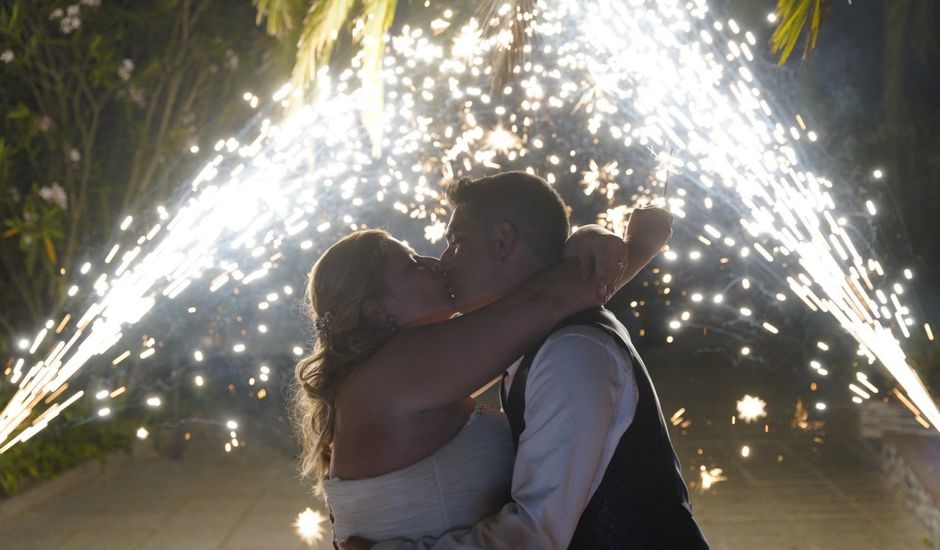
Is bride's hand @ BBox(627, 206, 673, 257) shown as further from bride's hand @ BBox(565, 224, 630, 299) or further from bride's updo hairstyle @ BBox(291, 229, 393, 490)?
bride's updo hairstyle @ BBox(291, 229, 393, 490)

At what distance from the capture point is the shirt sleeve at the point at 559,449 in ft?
7.30

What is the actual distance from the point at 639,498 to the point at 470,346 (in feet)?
1.83

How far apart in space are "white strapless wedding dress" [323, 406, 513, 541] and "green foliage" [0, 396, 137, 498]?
5.50m

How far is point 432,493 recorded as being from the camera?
2623 mm

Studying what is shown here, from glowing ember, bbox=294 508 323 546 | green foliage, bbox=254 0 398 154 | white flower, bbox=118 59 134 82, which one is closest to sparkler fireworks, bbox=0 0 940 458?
white flower, bbox=118 59 134 82

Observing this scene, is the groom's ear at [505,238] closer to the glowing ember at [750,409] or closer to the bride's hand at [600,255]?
the bride's hand at [600,255]

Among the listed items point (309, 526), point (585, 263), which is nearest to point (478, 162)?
point (309, 526)

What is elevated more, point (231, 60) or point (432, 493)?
point (231, 60)

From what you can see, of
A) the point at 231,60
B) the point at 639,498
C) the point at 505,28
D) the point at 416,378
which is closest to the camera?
the point at 639,498

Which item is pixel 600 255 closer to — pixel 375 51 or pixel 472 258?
pixel 472 258

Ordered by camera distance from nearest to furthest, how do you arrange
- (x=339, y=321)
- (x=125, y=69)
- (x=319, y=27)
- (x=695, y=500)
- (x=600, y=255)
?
(x=600, y=255) → (x=339, y=321) → (x=319, y=27) → (x=695, y=500) → (x=125, y=69)

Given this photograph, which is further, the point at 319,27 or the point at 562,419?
the point at 319,27

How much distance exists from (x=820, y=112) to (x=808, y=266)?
16.4ft

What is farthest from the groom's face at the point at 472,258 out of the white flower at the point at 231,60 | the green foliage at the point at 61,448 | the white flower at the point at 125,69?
the white flower at the point at 231,60
